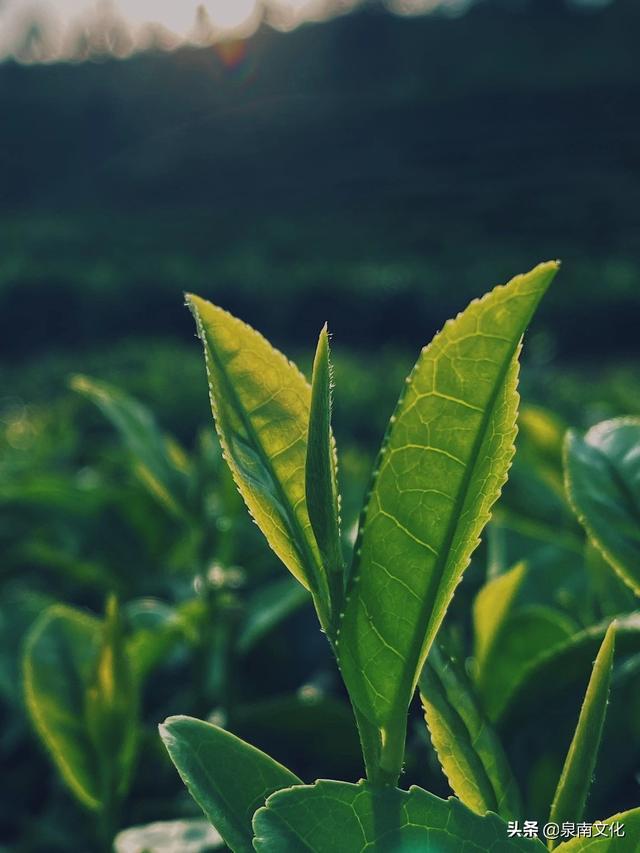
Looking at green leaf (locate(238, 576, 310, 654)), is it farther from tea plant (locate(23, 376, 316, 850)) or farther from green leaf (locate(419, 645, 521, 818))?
green leaf (locate(419, 645, 521, 818))

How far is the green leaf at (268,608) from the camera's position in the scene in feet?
3.70

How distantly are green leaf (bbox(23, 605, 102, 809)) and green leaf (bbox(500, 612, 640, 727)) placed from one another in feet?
1.28

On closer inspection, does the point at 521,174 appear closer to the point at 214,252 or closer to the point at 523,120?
the point at 523,120

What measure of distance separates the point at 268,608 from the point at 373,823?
0.67 m

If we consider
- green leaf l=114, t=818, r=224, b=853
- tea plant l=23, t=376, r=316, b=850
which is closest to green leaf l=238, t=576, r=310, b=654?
tea plant l=23, t=376, r=316, b=850

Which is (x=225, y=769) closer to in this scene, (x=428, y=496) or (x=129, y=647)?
(x=428, y=496)

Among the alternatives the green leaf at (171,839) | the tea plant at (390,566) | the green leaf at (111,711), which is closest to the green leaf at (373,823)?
the tea plant at (390,566)

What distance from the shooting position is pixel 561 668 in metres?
0.79

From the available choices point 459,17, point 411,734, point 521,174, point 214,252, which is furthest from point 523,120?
point 411,734

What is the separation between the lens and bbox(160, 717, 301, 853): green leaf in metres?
0.58

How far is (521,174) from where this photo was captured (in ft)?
77.6

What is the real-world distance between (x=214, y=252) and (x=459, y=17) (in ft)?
47.0

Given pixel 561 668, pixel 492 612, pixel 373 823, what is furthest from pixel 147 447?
pixel 373 823

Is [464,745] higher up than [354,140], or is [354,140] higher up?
[354,140]
